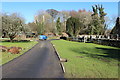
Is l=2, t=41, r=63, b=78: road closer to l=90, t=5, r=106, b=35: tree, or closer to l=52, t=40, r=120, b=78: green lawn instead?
l=52, t=40, r=120, b=78: green lawn

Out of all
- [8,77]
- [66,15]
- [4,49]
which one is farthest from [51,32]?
[8,77]

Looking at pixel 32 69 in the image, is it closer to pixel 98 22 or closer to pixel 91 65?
pixel 91 65

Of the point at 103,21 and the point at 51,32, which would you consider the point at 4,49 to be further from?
the point at 51,32

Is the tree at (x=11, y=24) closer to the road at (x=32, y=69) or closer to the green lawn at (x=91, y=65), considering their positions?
the green lawn at (x=91, y=65)

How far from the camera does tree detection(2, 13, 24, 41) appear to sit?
111 feet

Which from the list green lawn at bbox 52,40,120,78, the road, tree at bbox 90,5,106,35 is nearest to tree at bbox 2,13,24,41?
green lawn at bbox 52,40,120,78

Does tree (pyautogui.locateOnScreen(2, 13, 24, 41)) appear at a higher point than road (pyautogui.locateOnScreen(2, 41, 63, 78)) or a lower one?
higher

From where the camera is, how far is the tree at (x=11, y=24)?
34.0 m

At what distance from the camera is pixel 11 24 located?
34.7 metres

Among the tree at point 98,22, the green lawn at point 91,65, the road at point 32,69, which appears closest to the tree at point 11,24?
the green lawn at point 91,65

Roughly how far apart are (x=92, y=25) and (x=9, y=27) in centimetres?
3594

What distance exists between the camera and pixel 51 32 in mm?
82062

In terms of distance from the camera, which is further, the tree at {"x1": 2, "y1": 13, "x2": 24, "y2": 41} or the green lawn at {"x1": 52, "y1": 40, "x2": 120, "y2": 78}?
the tree at {"x1": 2, "y1": 13, "x2": 24, "y2": 41}

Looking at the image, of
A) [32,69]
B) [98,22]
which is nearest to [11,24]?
[32,69]
